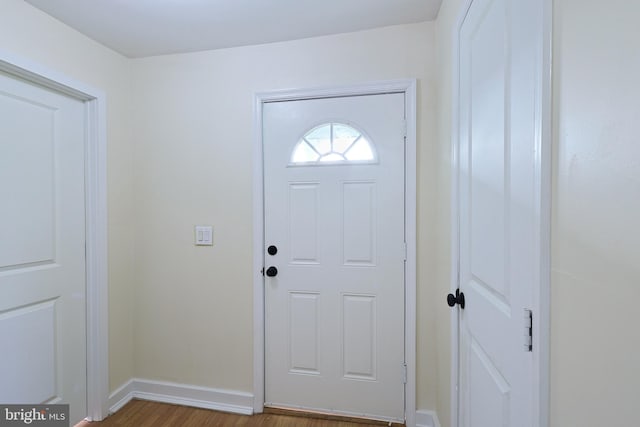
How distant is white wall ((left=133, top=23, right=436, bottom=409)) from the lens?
1882mm

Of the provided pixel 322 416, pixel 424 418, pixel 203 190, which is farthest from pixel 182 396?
pixel 424 418

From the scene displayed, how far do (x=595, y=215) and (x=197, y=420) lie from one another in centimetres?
226

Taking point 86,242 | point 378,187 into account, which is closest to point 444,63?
point 378,187

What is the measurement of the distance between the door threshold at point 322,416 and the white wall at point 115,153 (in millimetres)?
1099

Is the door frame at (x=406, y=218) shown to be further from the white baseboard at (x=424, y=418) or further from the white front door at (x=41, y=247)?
the white front door at (x=41, y=247)

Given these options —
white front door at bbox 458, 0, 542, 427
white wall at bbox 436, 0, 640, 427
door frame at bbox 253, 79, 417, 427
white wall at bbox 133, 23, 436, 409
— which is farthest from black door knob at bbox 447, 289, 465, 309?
white wall at bbox 133, 23, 436, 409

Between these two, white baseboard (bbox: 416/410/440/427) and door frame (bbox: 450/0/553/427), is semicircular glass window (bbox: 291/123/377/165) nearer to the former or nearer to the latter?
door frame (bbox: 450/0/553/427)

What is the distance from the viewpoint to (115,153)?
1980 millimetres

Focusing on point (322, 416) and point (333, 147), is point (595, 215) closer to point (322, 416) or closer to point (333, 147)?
point (333, 147)

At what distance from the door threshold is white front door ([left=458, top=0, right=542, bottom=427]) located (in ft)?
2.34

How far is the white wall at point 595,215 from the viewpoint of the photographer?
1.35 ft

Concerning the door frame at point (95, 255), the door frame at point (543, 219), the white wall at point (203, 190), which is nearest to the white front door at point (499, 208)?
the door frame at point (543, 219)

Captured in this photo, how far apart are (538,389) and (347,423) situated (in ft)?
4.91

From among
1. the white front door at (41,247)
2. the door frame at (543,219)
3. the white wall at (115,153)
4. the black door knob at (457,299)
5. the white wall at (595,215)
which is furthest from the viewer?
the white wall at (115,153)
